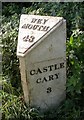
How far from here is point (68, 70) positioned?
361 cm

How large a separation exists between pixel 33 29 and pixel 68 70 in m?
0.69

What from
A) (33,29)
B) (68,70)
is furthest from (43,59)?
(68,70)

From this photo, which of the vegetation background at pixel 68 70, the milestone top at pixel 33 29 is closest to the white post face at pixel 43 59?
the milestone top at pixel 33 29

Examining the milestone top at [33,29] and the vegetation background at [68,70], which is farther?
the vegetation background at [68,70]

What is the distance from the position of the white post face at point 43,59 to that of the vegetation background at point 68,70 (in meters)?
0.10

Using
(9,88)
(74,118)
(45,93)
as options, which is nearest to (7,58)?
(9,88)

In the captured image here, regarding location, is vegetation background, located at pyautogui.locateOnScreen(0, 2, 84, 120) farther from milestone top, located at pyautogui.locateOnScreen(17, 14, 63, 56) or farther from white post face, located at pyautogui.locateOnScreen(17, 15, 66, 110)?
milestone top, located at pyautogui.locateOnScreen(17, 14, 63, 56)

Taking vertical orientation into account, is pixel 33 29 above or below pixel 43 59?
above

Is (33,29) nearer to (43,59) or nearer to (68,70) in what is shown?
(43,59)

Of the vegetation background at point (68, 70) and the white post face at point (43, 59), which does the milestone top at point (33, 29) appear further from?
the vegetation background at point (68, 70)

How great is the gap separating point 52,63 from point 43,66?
3.7 inches

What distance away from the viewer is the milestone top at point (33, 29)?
306 centimetres

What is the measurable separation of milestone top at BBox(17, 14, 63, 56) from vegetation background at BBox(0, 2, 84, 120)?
42cm

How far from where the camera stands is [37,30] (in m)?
3.15
